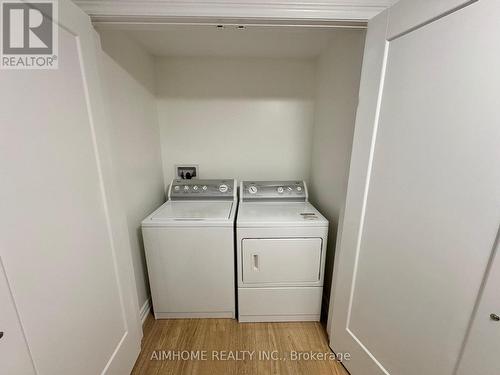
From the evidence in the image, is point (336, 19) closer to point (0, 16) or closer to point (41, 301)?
point (0, 16)

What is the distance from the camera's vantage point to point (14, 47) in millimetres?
655

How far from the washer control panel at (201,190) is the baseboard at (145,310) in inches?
36.7

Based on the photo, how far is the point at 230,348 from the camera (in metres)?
1.48

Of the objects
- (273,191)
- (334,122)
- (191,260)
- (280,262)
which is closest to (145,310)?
(191,260)

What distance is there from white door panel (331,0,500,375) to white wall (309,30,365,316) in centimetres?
28

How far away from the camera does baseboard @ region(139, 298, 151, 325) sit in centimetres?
166

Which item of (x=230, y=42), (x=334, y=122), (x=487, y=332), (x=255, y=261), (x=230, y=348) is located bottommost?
(x=230, y=348)

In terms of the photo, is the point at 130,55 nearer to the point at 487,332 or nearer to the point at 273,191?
the point at 273,191

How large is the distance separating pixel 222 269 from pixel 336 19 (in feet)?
5.61

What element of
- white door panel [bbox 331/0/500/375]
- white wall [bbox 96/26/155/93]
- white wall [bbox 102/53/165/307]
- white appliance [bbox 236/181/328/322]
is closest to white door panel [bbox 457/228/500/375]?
white door panel [bbox 331/0/500/375]

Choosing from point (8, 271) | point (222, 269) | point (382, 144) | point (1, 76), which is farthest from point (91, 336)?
point (382, 144)

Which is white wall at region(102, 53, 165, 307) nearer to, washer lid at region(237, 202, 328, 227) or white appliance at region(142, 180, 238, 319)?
white appliance at region(142, 180, 238, 319)

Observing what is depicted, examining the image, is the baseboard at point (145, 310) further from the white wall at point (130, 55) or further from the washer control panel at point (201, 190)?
the white wall at point (130, 55)

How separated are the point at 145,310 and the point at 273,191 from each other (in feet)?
4.98
